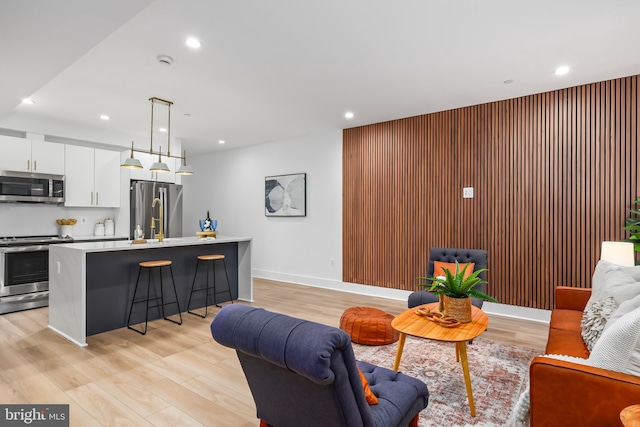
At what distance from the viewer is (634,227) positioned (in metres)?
3.41

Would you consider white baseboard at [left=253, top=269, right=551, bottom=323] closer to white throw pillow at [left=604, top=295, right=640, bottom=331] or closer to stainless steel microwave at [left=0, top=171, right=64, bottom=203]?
white throw pillow at [left=604, top=295, right=640, bottom=331]

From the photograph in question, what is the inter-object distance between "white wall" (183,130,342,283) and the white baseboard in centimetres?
4

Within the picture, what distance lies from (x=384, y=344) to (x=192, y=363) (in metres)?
1.79

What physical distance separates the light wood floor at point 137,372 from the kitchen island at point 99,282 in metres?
0.15

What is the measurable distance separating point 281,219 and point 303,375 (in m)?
5.79

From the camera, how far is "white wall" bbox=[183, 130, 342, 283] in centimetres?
618

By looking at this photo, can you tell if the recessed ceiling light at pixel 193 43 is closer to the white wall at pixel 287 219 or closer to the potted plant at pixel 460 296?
the potted plant at pixel 460 296

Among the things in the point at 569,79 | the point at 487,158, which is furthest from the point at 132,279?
the point at 569,79

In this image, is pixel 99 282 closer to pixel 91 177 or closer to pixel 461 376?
pixel 91 177

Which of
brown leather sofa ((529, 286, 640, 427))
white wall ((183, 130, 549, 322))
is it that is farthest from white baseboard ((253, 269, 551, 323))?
brown leather sofa ((529, 286, 640, 427))

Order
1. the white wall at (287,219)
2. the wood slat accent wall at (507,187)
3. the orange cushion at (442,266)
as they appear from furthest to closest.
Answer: the white wall at (287,219), the orange cushion at (442,266), the wood slat accent wall at (507,187)

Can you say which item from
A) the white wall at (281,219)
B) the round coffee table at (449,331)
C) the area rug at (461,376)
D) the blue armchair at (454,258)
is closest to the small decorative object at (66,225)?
the white wall at (281,219)

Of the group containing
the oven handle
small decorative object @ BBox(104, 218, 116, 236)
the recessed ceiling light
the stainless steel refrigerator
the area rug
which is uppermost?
the recessed ceiling light

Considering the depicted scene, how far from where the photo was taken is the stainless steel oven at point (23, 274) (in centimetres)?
446
